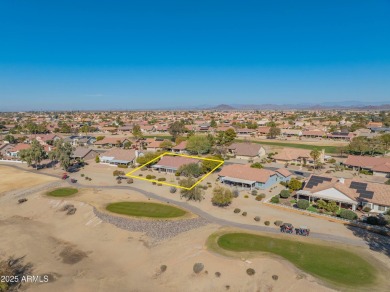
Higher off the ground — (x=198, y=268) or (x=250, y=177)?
(x=250, y=177)

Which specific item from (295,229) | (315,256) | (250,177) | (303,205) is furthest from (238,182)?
(315,256)

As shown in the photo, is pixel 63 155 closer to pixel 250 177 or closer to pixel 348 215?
pixel 250 177

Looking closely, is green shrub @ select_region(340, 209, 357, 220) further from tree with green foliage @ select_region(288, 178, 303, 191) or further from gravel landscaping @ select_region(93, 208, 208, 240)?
gravel landscaping @ select_region(93, 208, 208, 240)

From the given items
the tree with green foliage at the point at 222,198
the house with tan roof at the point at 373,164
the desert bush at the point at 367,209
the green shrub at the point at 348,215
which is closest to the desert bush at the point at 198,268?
the tree with green foliage at the point at 222,198

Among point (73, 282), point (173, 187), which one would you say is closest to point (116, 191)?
point (173, 187)

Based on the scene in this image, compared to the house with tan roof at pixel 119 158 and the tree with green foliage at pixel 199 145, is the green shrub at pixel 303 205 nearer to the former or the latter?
the tree with green foliage at pixel 199 145

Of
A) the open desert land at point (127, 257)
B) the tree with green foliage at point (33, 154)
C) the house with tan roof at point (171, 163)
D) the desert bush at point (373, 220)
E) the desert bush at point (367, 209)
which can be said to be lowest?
the open desert land at point (127, 257)
